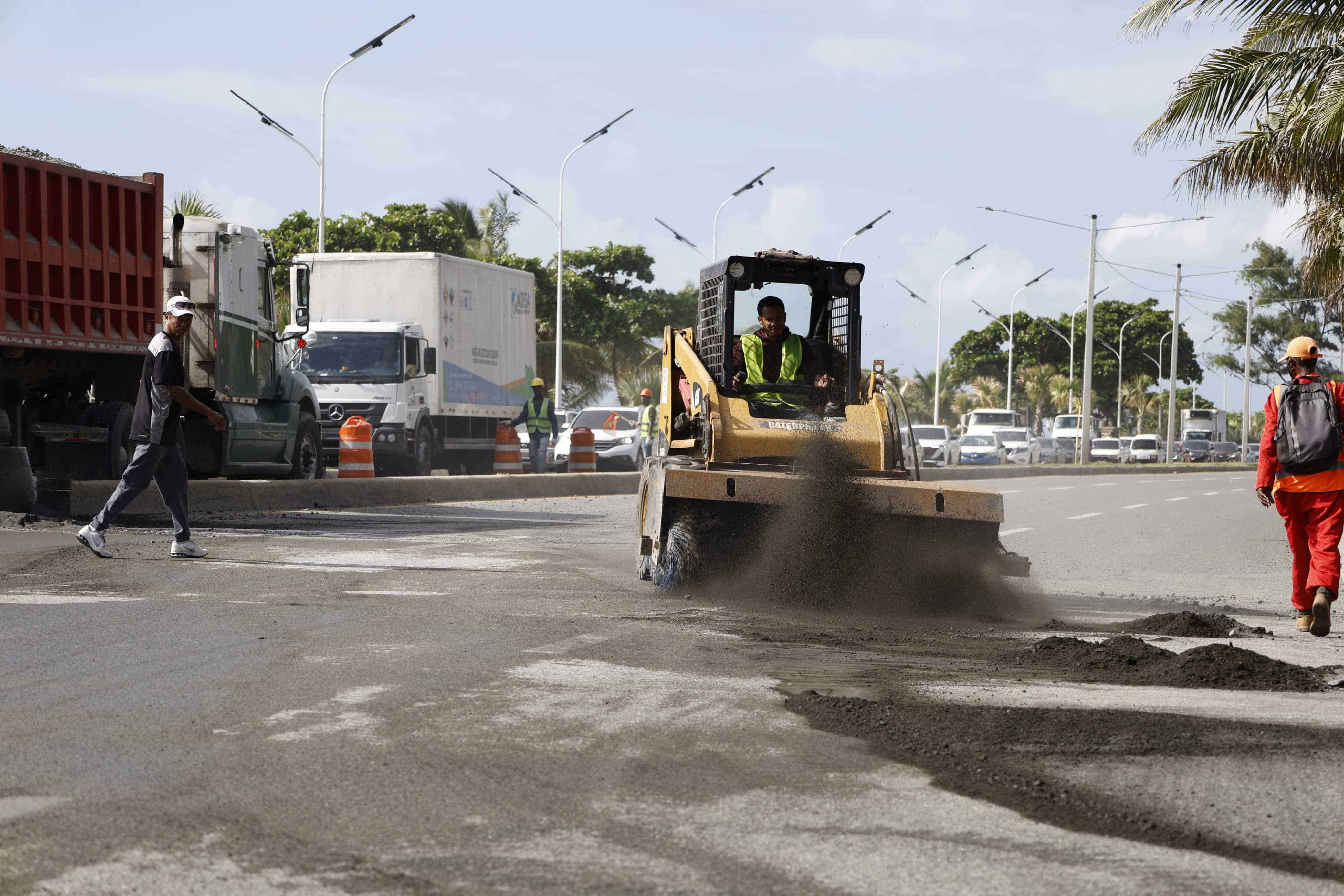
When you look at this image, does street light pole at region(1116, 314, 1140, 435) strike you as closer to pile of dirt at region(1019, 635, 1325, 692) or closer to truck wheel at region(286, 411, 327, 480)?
truck wheel at region(286, 411, 327, 480)

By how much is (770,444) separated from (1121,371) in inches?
3302

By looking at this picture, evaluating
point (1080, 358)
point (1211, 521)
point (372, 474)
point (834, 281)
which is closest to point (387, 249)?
point (372, 474)

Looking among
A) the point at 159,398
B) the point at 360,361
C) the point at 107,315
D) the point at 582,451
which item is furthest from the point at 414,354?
the point at 159,398

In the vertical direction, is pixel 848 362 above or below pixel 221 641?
above

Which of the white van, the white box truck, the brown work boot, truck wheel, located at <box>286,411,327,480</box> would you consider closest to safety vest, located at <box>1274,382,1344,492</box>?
the brown work boot

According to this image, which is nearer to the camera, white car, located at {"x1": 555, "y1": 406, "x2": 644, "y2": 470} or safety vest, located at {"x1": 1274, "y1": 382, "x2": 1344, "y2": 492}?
safety vest, located at {"x1": 1274, "y1": 382, "x2": 1344, "y2": 492}

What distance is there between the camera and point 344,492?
19188 millimetres

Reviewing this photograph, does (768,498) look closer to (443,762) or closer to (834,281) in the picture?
(834,281)

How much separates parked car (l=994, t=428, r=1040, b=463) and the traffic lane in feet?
80.1

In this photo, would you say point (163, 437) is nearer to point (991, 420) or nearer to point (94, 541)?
point (94, 541)

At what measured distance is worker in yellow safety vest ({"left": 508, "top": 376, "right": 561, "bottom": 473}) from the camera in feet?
90.3

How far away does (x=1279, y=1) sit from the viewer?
59.0ft

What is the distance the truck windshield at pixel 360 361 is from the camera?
24.8 meters

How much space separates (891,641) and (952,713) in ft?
7.60
